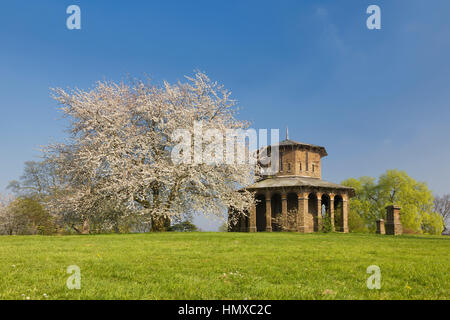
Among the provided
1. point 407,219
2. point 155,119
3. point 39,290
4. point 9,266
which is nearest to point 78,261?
point 9,266

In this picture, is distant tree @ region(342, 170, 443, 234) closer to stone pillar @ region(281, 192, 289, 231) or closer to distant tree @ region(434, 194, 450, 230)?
distant tree @ region(434, 194, 450, 230)

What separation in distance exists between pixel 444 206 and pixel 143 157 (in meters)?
58.7

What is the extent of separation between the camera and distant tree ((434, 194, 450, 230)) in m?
60.1

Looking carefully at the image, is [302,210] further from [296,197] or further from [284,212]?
[296,197]

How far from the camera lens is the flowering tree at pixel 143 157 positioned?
79.4 feet

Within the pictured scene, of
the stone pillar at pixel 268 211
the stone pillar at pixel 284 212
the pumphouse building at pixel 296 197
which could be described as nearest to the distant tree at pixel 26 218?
the pumphouse building at pixel 296 197

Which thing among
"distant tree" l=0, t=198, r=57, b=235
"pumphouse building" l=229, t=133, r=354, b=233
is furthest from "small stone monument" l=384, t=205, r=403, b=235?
"distant tree" l=0, t=198, r=57, b=235

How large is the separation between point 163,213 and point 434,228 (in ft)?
155

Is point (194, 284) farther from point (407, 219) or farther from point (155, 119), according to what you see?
point (407, 219)

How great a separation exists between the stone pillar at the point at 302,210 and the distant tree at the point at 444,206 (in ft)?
123

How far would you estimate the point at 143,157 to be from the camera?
1005 inches

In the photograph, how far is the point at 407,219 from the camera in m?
50.4

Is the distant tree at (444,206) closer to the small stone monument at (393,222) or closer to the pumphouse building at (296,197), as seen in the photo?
the pumphouse building at (296,197)

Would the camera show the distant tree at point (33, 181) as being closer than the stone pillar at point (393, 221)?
No
